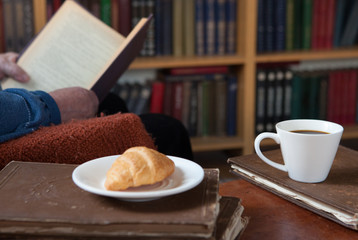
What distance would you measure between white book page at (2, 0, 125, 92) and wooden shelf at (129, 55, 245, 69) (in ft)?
2.58

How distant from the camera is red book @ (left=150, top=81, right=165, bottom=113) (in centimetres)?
219

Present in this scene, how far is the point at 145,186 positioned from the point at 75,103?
0.45m

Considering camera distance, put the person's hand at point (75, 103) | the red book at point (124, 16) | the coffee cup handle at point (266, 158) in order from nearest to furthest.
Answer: the coffee cup handle at point (266, 158) → the person's hand at point (75, 103) → the red book at point (124, 16)

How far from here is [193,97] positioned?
7.37 ft

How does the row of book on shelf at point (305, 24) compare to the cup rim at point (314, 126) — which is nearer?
the cup rim at point (314, 126)

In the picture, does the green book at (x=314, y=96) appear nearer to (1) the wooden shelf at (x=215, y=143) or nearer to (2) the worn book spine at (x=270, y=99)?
(2) the worn book spine at (x=270, y=99)

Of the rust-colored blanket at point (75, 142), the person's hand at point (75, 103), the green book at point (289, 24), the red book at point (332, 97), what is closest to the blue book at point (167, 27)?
the green book at point (289, 24)

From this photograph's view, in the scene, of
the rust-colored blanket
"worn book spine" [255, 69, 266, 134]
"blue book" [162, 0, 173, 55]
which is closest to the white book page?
the rust-colored blanket

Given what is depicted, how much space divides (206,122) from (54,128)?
1.49 m

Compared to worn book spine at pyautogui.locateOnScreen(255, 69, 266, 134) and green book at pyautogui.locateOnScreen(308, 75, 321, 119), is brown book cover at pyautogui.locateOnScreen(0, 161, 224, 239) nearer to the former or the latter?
worn book spine at pyautogui.locateOnScreen(255, 69, 266, 134)

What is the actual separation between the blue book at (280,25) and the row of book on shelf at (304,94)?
0.10 meters

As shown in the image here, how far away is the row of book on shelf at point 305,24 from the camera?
7.21 feet

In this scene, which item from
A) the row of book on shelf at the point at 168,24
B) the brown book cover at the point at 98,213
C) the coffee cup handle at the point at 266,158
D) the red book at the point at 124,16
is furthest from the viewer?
the red book at the point at 124,16

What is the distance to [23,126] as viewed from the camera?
83 centimetres
